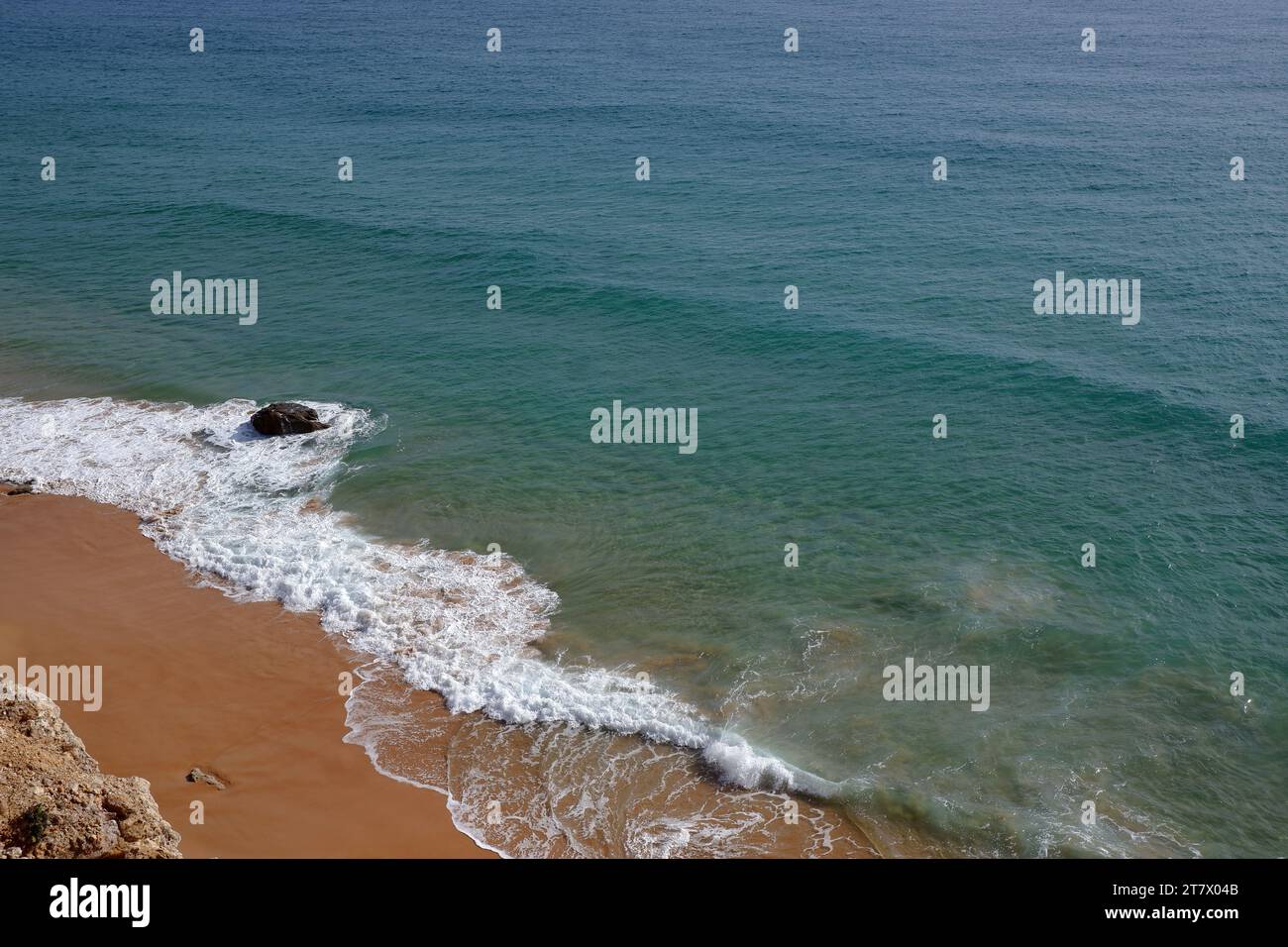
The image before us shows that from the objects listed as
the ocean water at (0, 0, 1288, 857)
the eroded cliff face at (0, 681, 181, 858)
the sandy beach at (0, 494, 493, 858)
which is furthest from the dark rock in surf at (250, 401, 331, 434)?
the eroded cliff face at (0, 681, 181, 858)

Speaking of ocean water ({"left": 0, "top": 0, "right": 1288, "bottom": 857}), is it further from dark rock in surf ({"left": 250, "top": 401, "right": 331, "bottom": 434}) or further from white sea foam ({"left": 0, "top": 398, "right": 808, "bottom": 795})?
dark rock in surf ({"left": 250, "top": 401, "right": 331, "bottom": 434})

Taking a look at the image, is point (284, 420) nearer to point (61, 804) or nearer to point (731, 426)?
point (731, 426)

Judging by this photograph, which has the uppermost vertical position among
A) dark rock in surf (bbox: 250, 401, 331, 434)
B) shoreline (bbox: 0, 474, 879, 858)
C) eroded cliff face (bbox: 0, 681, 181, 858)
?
dark rock in surf (bbox: 250, 401, 331, 434)

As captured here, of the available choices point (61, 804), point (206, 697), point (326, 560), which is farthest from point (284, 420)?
point (61, 804)

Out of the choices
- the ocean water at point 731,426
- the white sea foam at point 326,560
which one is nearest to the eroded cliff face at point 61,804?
the ocean water at point 731,426

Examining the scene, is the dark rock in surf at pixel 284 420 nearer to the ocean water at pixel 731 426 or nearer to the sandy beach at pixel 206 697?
the ocean water at pixel 731 426

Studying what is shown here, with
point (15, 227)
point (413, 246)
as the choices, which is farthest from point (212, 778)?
point (15, 227)

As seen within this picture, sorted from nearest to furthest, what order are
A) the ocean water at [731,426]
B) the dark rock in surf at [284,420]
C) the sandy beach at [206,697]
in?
1. the sandy beach at [206,697]
2. the ocean water at [731,426]
3. the dark rock in surf at [284,420]
